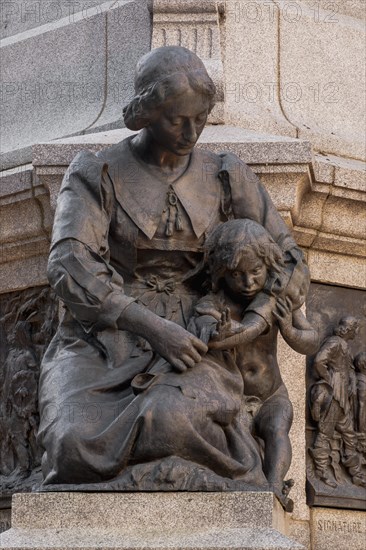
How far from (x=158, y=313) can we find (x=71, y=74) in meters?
2.80

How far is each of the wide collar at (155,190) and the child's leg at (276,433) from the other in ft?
3.41

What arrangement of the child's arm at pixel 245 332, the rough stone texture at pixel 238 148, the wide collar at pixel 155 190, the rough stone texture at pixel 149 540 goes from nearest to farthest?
the rough stone texture at pixel 149 540
the child's arm at pixel 245 332
the wide collar at pixel 155 190
the rough stone texture at pixel 238 148

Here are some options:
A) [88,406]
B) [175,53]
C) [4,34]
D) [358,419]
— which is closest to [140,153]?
[175,53]

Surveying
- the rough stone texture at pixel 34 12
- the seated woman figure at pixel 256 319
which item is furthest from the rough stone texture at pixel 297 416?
the rough stone texture at pixel 34 12

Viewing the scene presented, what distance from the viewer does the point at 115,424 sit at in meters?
10.4

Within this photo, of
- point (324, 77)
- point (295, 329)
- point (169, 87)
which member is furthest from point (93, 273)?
point (324, 77)

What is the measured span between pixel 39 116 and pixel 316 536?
11.4 ft

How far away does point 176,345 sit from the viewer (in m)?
10.5

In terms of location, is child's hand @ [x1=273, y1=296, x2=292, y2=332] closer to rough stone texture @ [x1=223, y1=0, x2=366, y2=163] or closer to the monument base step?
the monument base step

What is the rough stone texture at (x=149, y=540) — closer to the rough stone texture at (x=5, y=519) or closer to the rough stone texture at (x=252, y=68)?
the rough stone texture at (x=5, y=519)

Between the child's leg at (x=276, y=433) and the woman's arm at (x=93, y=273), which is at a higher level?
the woman's arm at (x=93, y=273)

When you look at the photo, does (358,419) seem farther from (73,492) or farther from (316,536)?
(73,492)

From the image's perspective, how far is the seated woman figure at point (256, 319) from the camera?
428 inches

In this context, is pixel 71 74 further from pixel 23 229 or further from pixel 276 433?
pixel 276 433
